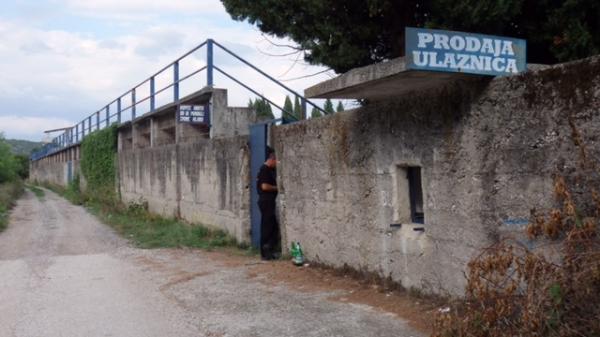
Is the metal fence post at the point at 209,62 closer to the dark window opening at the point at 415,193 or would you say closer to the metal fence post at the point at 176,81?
the metal fence post at the point at 176,81

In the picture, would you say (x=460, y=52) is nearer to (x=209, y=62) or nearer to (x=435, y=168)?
(x=435, y=168)

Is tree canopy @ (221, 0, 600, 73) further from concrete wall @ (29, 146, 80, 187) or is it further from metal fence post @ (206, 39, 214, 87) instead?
concrete wall @ (29, 146, 80, 187)

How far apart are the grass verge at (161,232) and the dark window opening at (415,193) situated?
13.7 ft

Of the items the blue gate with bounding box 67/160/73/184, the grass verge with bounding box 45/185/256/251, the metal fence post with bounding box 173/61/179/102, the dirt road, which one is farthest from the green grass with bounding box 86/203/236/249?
the blue gate with bounding box 67/160/73/184

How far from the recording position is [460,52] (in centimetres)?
534

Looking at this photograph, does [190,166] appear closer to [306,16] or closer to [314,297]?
[306,16]

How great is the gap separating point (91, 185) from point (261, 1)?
1850cm

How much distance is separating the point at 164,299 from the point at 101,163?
1898 cm

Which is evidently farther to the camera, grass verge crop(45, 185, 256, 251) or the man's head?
grass verge crop(45, 185, 256, 251)

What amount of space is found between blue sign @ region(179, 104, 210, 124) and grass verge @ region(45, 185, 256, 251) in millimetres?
2236

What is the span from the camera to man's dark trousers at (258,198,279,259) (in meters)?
9.80

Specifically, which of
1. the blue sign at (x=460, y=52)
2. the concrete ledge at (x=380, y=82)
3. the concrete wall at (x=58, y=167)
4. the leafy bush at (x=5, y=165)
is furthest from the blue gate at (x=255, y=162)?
the leafy bush at (x=5, y=165)

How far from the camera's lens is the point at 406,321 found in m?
5.86

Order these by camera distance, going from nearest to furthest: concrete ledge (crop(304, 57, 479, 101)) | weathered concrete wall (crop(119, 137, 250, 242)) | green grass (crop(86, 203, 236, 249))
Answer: concrete ledge (crop(304, 57, 479, 101)) < weathered concrete wall (crop(119, 137, 250, 242)) < green grass (crop(86, 203, 236, 249))
